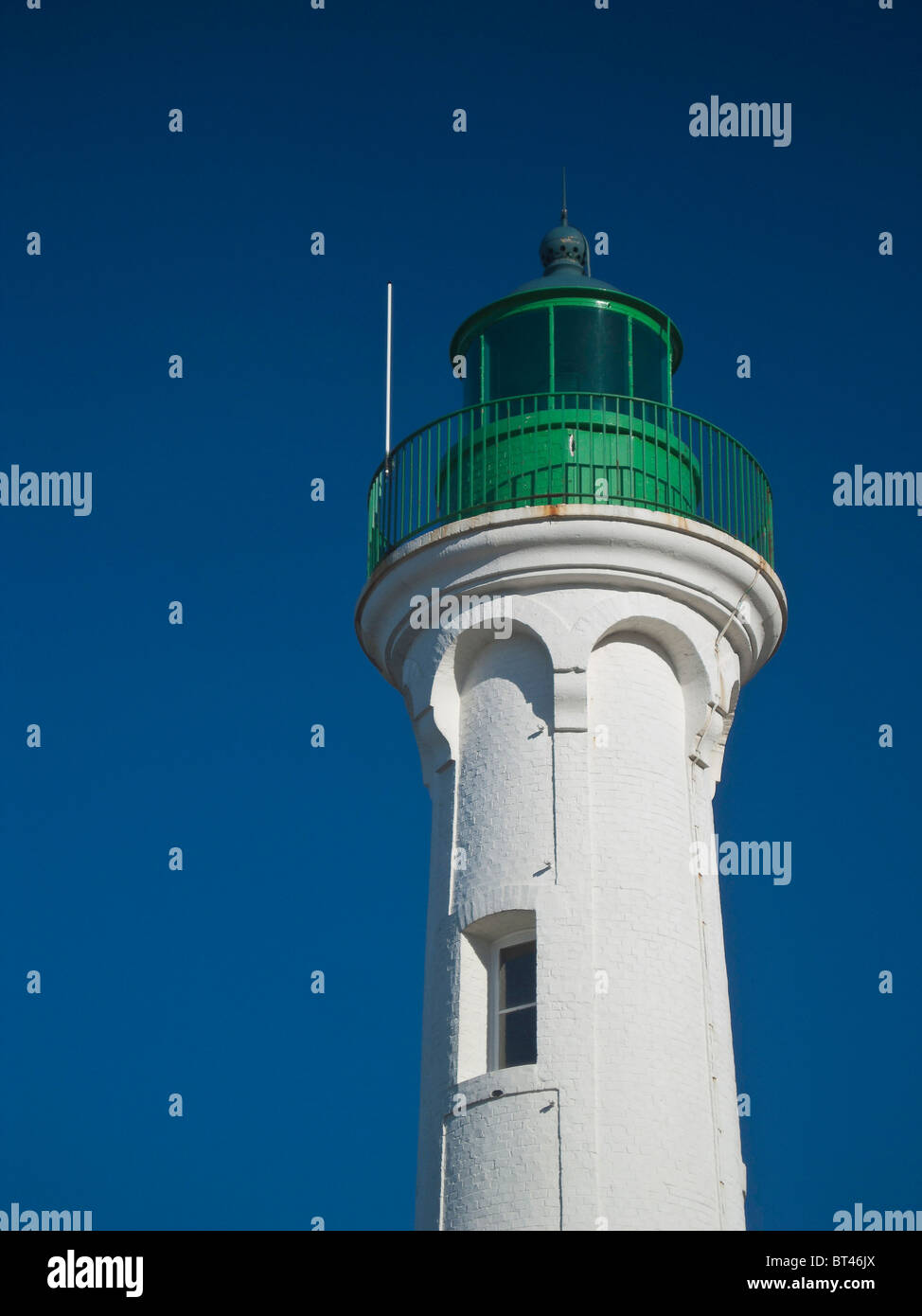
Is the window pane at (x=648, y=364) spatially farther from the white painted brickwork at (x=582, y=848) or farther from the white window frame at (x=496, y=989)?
the white window frame at (x=496, y=989)

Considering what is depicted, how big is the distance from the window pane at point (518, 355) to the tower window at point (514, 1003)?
6.44 m

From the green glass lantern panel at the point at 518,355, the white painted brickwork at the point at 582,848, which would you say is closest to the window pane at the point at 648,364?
the green glass lantern panel at the point at 518,355

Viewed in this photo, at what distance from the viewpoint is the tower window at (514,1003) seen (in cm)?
2036

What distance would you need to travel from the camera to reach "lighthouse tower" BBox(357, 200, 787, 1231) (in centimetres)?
1948

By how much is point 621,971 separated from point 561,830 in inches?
61.4

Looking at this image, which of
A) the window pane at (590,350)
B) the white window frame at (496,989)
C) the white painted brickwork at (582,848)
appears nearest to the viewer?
the white painted brickwork at (582,848)

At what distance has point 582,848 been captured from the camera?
20.6m

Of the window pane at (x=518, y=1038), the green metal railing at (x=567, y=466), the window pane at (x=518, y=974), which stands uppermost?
the green metal railing at (x=567, y=466)

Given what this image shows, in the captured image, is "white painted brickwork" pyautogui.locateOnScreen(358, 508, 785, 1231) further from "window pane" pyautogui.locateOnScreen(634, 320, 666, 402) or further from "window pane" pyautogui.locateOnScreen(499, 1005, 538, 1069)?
"window pane" pyautogui.locateOnScreen(634, 320, 666, 402)

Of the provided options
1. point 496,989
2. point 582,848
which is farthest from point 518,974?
point 582,848

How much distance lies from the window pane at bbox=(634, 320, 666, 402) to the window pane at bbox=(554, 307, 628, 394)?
22 centimetres

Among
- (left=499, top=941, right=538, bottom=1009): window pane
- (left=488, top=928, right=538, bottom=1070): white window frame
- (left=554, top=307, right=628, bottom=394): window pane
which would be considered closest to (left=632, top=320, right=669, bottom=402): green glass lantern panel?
(left=554, top=307, right=628, bottom=394): window pane

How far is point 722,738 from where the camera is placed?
22.8 metres
